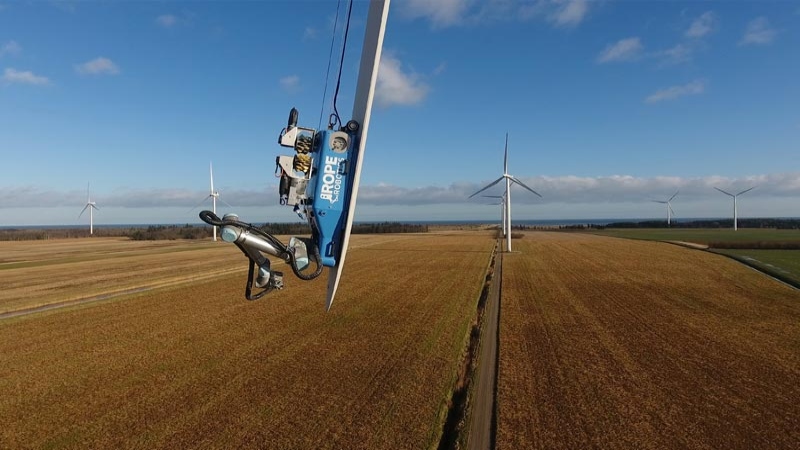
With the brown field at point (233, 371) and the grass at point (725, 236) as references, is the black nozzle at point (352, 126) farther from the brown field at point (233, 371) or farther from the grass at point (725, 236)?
the grass at point (725, 236)

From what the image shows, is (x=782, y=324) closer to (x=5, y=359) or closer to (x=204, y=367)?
(x=204, y=367)

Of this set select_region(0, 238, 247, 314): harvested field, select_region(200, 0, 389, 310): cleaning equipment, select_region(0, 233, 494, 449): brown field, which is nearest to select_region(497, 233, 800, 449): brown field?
select_region(0, 233, 494, 449): brown field

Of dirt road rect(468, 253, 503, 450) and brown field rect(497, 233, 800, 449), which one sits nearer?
dirt road rect(468, 253, 503, 450)

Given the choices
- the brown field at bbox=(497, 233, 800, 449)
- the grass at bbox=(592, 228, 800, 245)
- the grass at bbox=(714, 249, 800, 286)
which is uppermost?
the grass at bbox=(592, 228, 800, 245)

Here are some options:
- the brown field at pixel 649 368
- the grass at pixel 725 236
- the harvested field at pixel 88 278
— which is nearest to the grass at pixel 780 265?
the brown field at pixel 649 368

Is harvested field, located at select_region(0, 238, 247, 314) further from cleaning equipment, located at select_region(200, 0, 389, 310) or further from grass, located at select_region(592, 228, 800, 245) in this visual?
grass, located at select_region(592, 228, 800, 245)

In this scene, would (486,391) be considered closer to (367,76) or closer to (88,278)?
(367,76)

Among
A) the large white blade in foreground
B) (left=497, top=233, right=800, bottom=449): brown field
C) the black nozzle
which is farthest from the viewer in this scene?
(left=497, top=233, right=800, bottom=449): brown field
